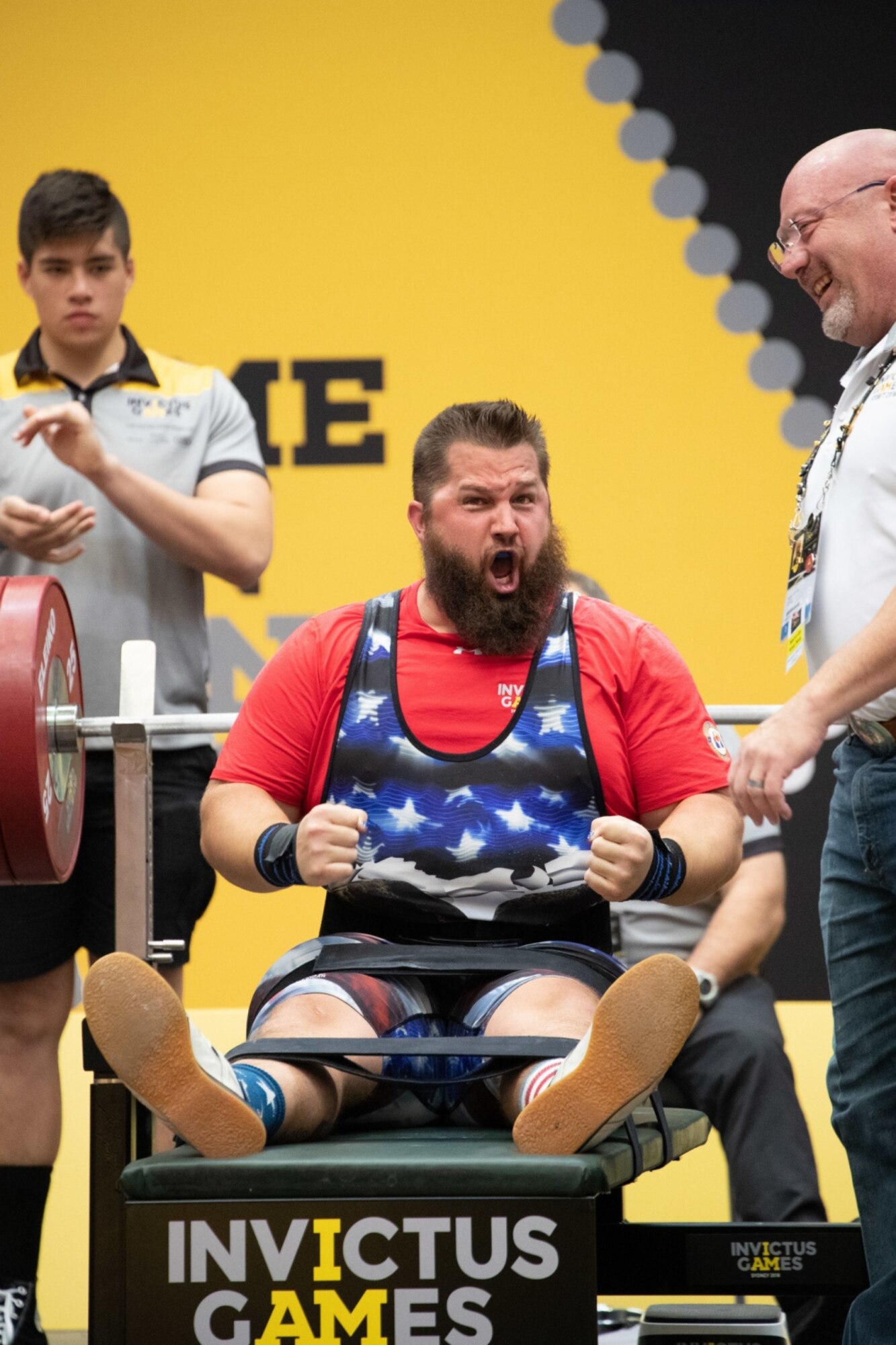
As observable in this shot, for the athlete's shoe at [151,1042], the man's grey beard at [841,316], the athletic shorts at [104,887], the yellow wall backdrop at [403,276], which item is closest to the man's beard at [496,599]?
the man's grey beard at [841,316]

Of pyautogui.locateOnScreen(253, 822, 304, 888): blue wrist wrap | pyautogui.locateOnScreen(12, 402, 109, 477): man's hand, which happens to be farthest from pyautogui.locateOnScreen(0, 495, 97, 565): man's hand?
pyautogui.locateOnScreen(253, 822, 304, 888): blue wrist wrap

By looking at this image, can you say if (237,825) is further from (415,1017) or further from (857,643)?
(857,643)

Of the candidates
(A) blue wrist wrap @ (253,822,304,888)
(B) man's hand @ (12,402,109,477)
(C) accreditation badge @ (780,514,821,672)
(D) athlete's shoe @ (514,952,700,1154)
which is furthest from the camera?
(B) man's hand @ (12,402,109,477)

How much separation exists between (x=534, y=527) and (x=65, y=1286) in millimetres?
2163

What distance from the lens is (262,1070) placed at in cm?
195

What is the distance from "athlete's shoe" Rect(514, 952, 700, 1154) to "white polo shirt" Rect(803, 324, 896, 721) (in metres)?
0.63

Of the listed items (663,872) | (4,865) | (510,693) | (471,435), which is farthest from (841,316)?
(4,865)

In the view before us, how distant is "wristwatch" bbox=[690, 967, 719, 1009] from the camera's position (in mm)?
3309

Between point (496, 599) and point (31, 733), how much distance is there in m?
0.67

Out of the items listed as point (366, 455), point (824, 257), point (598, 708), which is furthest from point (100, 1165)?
point (366, 455)

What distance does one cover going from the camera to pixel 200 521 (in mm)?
2992

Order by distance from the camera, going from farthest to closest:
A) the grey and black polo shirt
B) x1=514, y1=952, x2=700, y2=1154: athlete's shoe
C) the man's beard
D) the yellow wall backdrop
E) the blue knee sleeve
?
the yellow wall backdrop → the grey and black polo shirt → the man's beard → the blue knee sleeve → x1=514, y1=952, x2=700, y2=1154: athlete's shoe

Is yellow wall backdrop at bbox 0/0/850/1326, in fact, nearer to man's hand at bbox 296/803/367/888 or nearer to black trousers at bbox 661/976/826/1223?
black trousers at bbox 661/976/826/1223

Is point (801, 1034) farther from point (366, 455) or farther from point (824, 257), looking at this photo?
point (824, 257)
